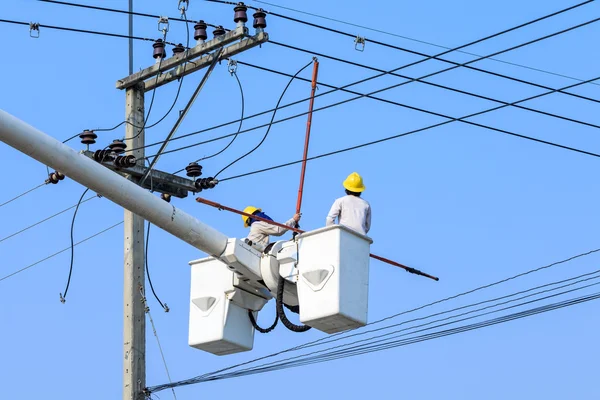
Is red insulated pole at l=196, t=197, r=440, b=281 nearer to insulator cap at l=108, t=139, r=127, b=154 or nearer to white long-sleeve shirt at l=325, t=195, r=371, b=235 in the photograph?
white long-sleeve shirt at l=325, t=195, r=371, b=235

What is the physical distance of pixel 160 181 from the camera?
17.4 meters

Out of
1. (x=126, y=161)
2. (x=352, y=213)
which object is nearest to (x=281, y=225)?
(x=352, y=213)

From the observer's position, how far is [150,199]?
1362 cm

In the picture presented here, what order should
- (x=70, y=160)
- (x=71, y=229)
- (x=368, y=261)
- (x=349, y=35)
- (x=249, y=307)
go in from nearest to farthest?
1. (x=70, y=160)
2. (x=368, y=261)
3. (x=249, y=307)
4. (x=349, y=35)
5. (x=71, y=229)

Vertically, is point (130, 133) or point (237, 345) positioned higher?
point (130, 133)

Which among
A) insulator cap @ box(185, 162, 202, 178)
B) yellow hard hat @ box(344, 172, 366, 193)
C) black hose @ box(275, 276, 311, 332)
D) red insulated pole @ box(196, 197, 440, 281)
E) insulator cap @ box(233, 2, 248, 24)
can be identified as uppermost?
insulator cap @ box(233, 2, 248, 24)

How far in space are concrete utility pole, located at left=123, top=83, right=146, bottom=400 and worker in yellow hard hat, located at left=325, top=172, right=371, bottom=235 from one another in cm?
266

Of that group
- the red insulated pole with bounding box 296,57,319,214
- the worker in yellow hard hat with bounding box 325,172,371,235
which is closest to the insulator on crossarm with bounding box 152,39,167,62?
the red insulated pole with bounding box 296,57,319,214

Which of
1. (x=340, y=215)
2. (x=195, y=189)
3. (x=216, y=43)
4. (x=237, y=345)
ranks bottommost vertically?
(x=237, y=345)

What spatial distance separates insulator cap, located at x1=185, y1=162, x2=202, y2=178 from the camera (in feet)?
58.0

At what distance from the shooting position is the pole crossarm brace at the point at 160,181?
17109mm

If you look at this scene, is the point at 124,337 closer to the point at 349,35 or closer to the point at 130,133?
the point at 130,133

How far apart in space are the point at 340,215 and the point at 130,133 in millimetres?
3282

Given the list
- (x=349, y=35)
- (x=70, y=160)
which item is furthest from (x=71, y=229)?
(x=70, y=160)
